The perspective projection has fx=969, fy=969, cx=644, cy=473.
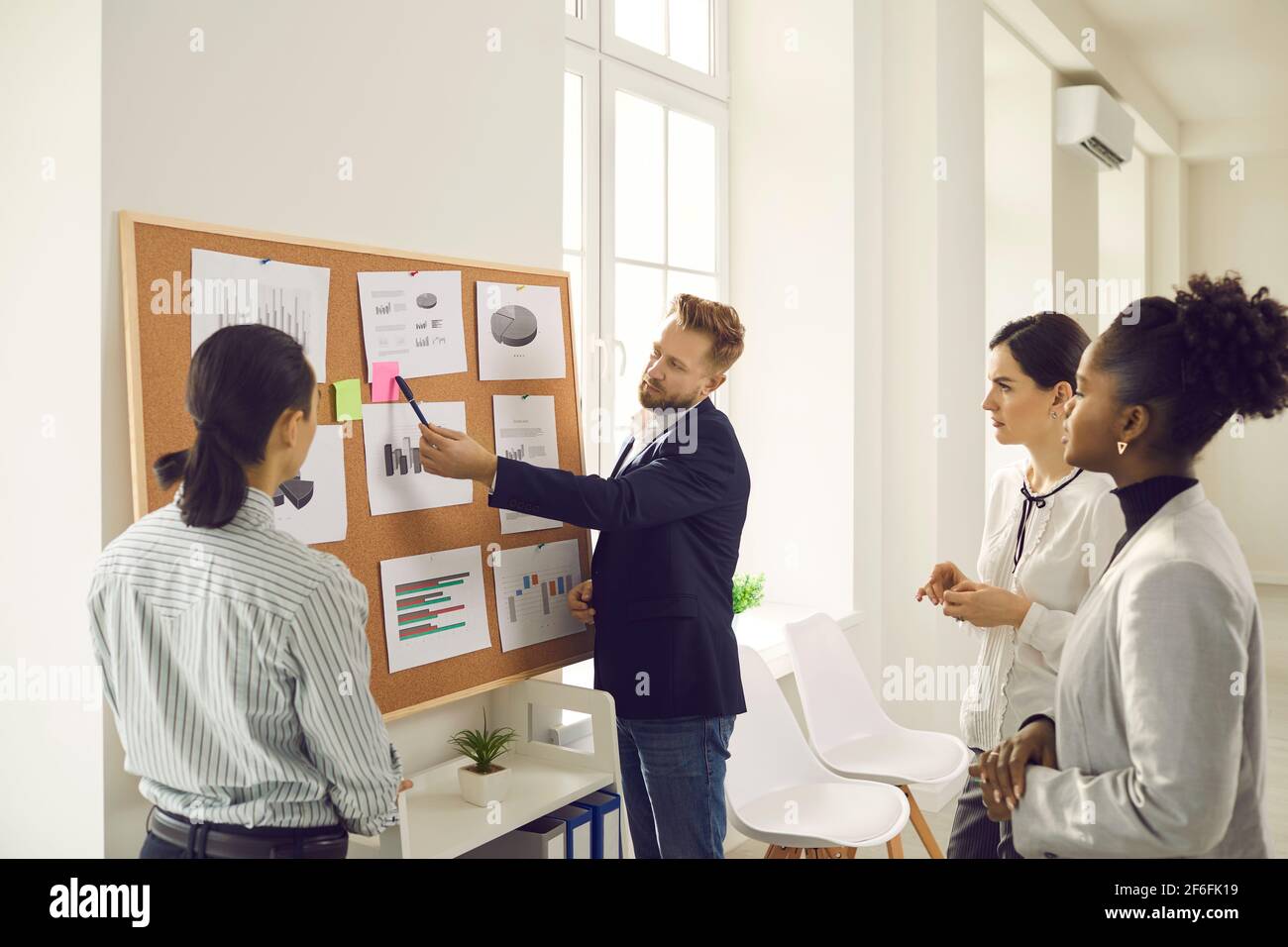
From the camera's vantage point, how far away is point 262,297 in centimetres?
166

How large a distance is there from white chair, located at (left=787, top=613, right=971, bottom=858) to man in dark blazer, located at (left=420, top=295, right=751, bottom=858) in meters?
0.87

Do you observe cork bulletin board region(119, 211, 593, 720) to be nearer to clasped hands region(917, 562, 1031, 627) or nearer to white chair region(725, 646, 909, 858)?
white chair region(725, 646, 909, 858)

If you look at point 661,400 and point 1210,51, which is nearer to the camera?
point 661,400

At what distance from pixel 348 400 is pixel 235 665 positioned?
2.24 ft

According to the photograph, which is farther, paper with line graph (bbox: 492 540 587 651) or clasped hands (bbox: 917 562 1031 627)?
paper with line graph (bbox: 492 540 587 651)

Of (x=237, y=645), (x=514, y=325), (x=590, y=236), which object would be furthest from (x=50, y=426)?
(x=590, y=236)

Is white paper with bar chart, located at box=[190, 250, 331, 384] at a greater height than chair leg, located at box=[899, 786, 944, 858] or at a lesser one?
greater

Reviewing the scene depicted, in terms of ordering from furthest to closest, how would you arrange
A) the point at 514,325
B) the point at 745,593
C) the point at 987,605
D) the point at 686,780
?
the point at 745,593, the point at 514,325, the point at 686,780, the point at 987,605

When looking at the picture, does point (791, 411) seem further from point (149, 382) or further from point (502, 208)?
point (149, 382)

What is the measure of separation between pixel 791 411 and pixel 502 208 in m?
1.76

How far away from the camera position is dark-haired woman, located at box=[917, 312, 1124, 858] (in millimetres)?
1720

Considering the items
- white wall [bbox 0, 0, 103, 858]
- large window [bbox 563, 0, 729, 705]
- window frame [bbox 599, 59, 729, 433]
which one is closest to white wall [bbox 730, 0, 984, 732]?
large window [bbox 563, 0, 729, 705]

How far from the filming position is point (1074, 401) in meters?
1.27

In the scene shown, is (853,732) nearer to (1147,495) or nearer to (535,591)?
(535,591)
